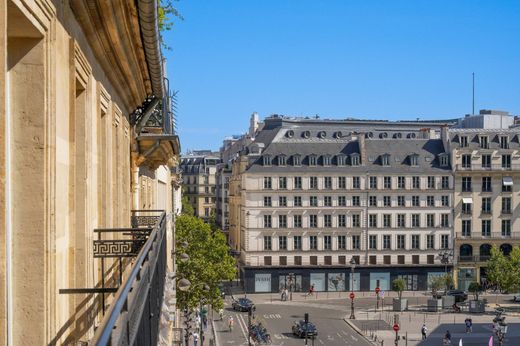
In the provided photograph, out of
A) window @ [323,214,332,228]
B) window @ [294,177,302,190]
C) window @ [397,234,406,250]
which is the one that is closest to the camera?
window @ [323,214,332,228]

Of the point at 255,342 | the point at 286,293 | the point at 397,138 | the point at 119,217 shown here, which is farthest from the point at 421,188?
the point at 119,217

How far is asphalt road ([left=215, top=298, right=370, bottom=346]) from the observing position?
4578 cm

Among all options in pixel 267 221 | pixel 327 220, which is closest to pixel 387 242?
pixel 327 220

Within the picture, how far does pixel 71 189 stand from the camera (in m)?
6.25

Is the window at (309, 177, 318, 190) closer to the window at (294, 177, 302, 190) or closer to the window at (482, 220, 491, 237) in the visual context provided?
the window at (294, 177, 302, 190)

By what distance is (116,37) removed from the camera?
26.3 feet

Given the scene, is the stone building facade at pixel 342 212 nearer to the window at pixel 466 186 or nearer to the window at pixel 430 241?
the window at pixel 430 241

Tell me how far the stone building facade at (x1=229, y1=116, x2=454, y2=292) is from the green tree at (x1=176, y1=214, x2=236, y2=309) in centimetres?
1455

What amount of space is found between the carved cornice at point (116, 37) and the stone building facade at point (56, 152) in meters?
0.02

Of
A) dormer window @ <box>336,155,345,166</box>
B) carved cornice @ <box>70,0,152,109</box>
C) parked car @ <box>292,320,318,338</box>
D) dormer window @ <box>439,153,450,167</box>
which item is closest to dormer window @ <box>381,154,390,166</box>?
dormer window @ <box>336,155,345,166</box>

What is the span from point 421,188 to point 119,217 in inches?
2318

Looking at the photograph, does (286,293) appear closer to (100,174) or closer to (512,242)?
(512,242)

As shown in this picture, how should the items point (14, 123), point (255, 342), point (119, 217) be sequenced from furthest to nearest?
point (255, 342) < point (119, 217) < point (14, 123)

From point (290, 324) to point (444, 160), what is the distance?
25923 millimetres
